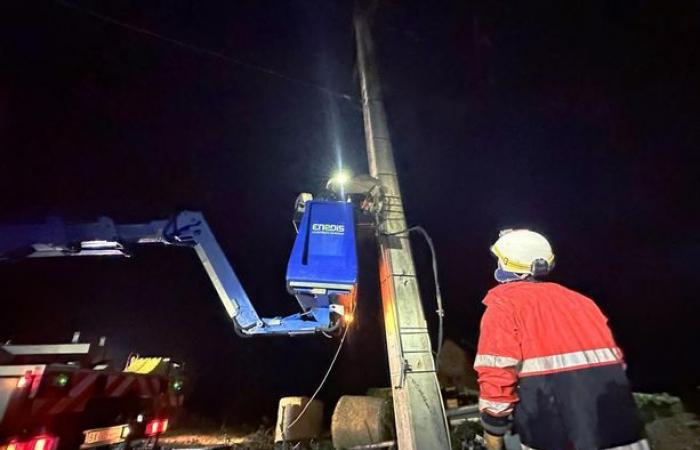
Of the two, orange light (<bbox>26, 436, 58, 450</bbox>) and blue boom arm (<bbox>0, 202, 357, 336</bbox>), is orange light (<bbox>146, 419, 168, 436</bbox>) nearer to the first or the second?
orange light (<bbox>26, 436, 58, 450</bbox>)

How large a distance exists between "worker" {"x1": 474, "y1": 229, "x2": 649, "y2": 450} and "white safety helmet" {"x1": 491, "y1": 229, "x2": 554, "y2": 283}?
18cm

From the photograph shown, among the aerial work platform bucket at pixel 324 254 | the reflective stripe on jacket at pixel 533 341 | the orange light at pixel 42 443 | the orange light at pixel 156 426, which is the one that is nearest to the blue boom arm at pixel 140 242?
the aerial work platform bucket at pixel 324 254

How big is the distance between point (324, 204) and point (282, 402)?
6.12 meters

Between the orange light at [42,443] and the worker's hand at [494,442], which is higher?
the worker's hand at [494,442]

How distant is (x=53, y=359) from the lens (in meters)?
5.05

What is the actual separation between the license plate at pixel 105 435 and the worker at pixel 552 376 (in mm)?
5670

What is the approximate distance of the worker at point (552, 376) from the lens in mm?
1646

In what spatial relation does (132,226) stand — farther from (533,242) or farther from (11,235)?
(533,242)

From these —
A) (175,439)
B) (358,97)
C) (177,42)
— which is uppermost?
(177,42)

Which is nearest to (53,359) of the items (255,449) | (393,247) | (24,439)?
(24,439)

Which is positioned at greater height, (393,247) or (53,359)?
(393,247)

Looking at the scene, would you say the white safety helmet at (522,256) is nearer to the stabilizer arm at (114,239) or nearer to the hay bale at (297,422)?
the stabilizer arm at (114,239)

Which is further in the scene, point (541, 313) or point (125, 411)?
point (125, 411)

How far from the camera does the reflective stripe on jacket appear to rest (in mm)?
1732
